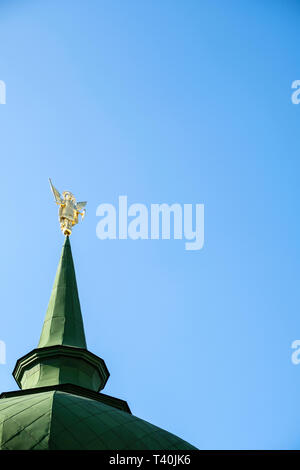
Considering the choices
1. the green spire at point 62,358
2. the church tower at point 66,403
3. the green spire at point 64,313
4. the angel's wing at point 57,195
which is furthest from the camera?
the angel's wing at point 57,195

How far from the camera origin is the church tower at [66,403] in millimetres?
30359

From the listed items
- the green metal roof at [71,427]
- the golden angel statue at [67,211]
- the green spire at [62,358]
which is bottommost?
the green metal roof at [71,427]

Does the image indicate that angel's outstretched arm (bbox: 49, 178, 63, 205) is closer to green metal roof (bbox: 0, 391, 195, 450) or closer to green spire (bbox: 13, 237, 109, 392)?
green spire (bbox: 13, 237, 109, 392)

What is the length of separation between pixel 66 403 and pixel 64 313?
9.84 metres

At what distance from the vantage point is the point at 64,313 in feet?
138

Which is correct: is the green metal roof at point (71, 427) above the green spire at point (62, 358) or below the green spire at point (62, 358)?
below

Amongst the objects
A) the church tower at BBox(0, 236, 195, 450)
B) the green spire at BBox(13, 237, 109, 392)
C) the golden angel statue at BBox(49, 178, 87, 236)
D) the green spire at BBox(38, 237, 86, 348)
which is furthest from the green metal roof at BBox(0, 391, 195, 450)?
the golden angel statue at BBox(49, 178, 87, 236)

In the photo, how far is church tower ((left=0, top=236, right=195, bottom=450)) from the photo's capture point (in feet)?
99.6


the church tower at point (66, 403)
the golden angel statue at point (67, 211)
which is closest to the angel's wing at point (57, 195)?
the golden angel statue at point (67, 211)

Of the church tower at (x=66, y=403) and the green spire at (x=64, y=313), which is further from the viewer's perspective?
the green spire at (x=64, y=313)

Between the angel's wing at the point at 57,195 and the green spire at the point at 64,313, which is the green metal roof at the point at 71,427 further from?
the angel's wing at the point at 57,195

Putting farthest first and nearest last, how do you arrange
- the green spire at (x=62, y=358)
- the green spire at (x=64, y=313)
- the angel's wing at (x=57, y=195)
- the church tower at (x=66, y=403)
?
1. the angel's wing at (x=57, y=195)
2. the green spire at (x=64, y=313)
3. the green spire at (x=62, y=358)
4. the church tower at (x=66, y=403)
